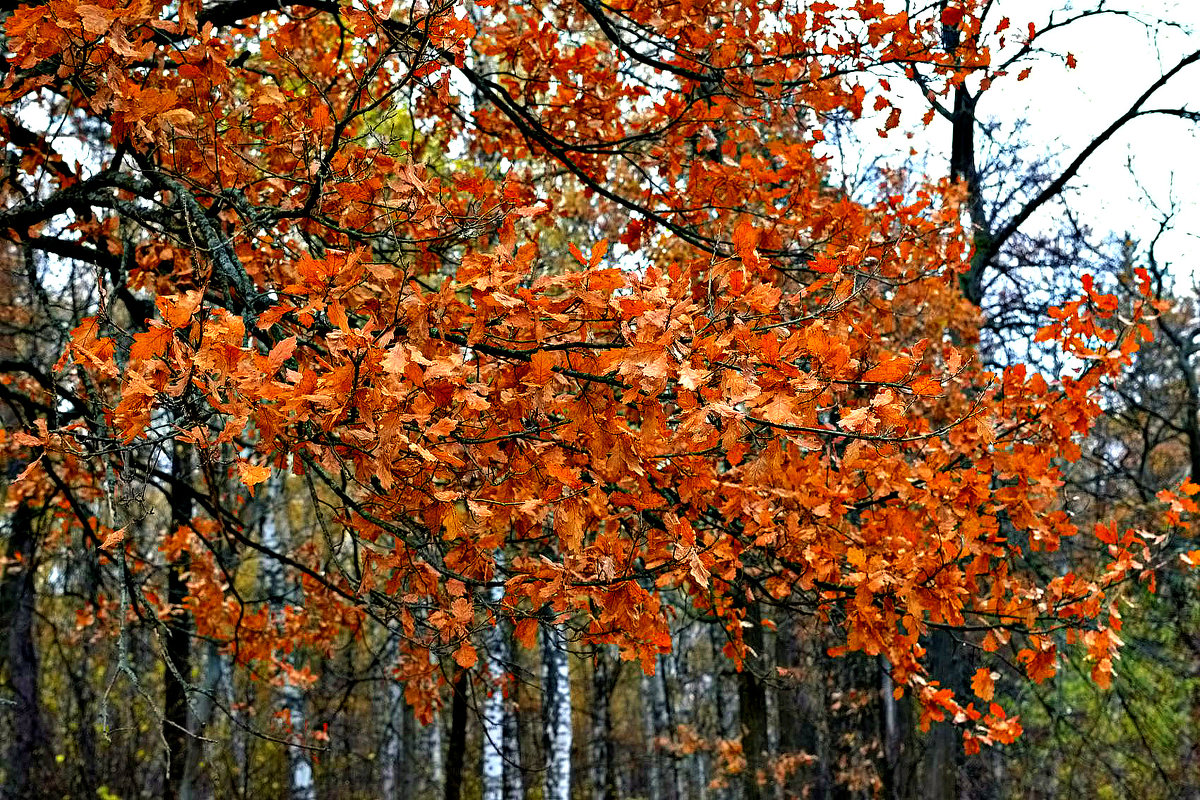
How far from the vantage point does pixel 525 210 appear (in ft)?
8.36

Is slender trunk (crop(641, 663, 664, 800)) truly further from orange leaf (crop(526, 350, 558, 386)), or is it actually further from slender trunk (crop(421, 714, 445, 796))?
orange leaf (crop(526, 350, 558, 386))

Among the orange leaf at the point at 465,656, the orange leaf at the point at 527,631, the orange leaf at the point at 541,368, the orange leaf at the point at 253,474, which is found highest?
the orange leaf at the point at 541,368

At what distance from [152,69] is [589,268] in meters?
2.59

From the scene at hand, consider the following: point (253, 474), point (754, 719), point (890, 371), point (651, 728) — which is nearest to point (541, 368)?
point (253, 474)

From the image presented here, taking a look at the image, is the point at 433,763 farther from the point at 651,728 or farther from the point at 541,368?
the point at 541,368

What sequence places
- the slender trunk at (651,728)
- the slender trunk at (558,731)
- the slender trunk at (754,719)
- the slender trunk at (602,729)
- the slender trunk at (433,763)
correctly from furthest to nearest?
the slender trunk at (651,728) → the slender trunk at (433,763) → the slender trunk at (602,729) → the slender trunk at (558,731) → the slender trunk at (754,719)

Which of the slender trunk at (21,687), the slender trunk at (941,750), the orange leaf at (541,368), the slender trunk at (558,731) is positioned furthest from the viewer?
the slender trunk at (21,687)

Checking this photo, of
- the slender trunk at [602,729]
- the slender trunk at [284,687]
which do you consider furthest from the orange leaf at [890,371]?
the slender trunk at [602,729]

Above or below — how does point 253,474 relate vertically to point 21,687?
above

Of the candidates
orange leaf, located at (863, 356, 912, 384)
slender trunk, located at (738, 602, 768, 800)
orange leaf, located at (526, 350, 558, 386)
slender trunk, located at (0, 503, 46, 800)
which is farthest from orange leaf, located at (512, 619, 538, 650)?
slender trunk, located at (0, 503, 46, 800)

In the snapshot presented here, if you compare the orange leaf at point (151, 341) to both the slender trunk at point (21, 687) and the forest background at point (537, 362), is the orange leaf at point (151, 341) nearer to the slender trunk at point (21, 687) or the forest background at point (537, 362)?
the forest background at point (537, 362)

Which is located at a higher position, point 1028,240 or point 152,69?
point 1028,240

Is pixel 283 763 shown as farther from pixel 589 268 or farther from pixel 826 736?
pixel 589 268

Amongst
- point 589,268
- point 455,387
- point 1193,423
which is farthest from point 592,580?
point 1193,423
